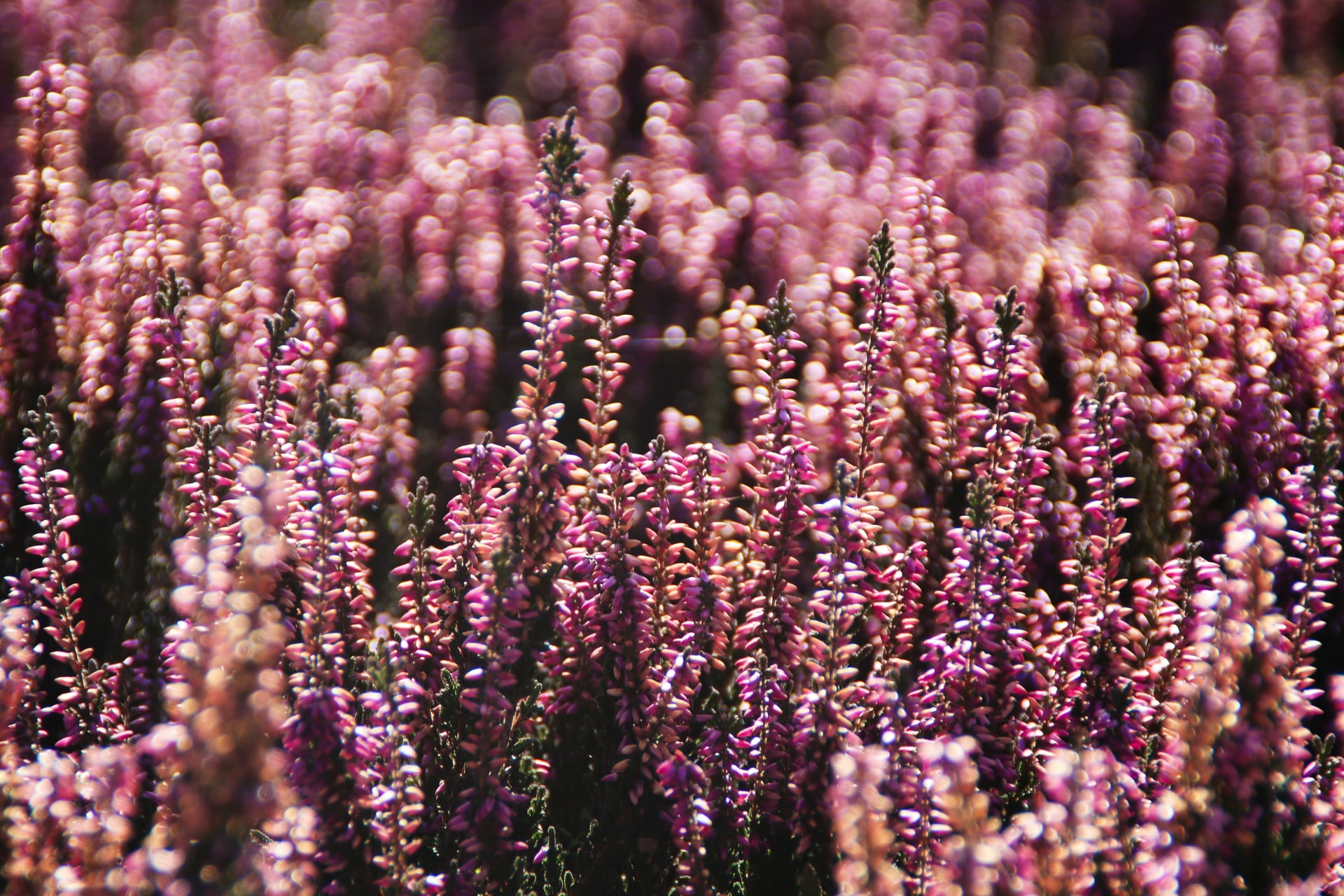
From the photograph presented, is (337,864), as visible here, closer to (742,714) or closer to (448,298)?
(742,714)

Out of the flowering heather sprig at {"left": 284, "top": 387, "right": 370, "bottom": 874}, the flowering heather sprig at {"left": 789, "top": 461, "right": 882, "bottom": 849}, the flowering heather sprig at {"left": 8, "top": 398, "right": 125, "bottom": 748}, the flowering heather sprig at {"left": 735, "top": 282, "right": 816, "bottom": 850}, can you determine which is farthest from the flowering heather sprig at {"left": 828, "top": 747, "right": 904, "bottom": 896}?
the flowering heather sprig at {"left": 8, "top": 398, "right": 125, "bottom": 748}

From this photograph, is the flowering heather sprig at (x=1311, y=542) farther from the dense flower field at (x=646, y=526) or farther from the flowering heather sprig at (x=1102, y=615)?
the flowering heather sprig at (x=1102, y=615)

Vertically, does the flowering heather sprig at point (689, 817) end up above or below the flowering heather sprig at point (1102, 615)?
below

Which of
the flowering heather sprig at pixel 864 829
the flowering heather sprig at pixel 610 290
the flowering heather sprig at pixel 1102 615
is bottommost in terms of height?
the flowering heather sprig at pixel 1102 615

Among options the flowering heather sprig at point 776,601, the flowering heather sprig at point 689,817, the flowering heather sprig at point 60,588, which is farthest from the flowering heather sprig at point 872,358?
the flowering heather sprig at point 60,588

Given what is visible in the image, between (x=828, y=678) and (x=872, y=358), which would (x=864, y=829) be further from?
(x=872, y=358)

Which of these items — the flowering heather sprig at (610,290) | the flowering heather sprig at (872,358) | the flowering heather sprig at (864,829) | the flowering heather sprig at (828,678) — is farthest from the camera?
the flowering heather sprig at (872,358)

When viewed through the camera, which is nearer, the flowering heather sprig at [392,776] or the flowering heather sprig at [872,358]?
the flowering heather sprig at [392,776]

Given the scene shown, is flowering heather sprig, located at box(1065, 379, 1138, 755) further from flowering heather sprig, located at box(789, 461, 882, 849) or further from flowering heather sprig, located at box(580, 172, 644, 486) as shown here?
flowering heather sprig, located at box(580, 172, 644, 486)

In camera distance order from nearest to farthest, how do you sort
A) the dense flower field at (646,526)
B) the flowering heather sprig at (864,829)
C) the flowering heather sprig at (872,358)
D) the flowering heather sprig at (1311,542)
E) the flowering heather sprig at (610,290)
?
the flowering heather sprig at (864,829), the dense flower field at (646,526), the flowering heather sprig at (1311,542), the flowering heather sprig at (610,290), the flowering heather sprig at (872,358)
